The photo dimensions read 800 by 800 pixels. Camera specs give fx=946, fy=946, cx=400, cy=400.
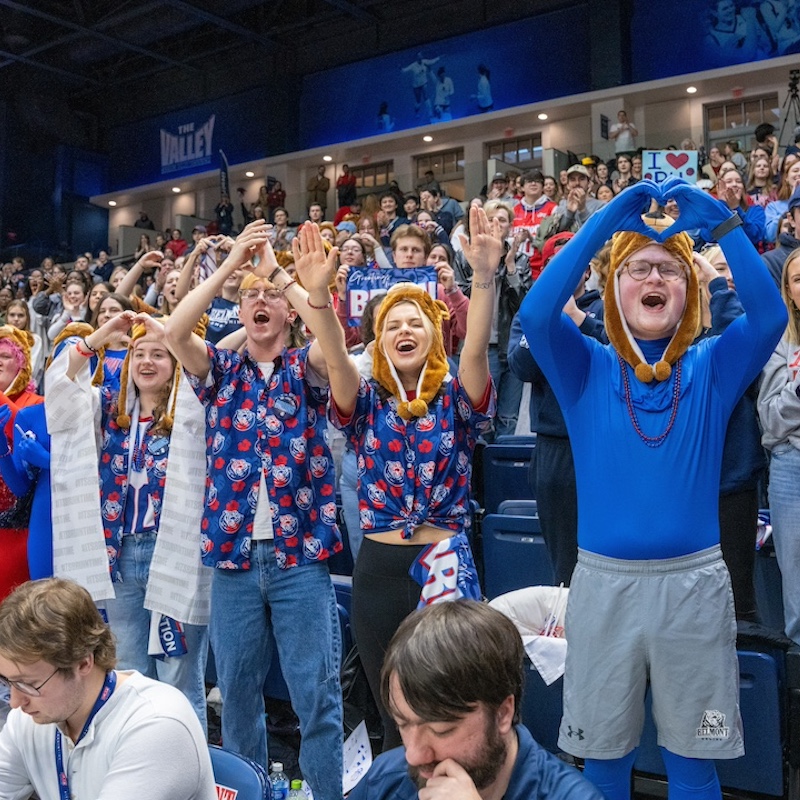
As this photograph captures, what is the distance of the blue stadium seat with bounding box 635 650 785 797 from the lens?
2479 mm

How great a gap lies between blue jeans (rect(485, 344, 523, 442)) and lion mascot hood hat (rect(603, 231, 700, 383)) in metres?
2.88

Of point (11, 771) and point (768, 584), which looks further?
point (768, 584)

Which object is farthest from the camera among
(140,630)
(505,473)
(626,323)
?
(505,473)

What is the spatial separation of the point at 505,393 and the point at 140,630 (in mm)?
2702

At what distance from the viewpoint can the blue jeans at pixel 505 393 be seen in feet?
17.1

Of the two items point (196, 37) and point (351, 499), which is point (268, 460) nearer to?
point (351, 499)

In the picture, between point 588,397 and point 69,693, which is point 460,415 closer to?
point 588,397

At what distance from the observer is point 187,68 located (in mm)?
19328

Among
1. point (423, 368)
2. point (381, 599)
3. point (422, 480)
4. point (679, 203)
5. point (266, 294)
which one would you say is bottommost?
point (381, 599)

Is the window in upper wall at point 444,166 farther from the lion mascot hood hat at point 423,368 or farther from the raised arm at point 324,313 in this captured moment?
the raised arm at point 324,313

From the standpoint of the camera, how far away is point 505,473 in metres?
4.36

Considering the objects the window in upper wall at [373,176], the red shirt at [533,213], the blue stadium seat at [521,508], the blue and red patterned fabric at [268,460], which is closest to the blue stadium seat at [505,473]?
the blue stadium seat at [521,508]

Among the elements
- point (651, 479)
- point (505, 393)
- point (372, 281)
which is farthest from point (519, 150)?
point (651, 479)

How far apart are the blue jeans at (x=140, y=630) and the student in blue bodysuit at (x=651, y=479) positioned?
4.65 ft
